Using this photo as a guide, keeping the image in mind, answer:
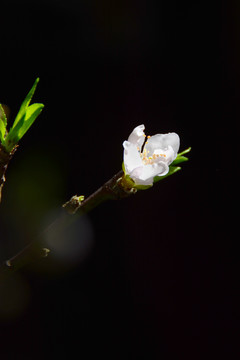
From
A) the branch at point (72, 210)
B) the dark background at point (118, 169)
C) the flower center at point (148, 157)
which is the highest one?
the dark background at point (118, 169)

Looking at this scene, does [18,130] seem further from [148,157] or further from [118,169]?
[118,169]

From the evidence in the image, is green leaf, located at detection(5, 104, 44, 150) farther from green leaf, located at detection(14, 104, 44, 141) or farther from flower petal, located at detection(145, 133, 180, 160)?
flower petal, located at detection(145, 133, 180, 160)

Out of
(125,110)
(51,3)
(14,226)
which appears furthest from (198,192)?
(51,3)

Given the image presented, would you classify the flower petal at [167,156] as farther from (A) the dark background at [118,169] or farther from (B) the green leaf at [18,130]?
(A) the dark background at [118,169]

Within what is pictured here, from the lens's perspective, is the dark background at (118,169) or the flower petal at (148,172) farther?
the dark background at (118,169)

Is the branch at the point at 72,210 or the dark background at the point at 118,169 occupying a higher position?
the dark background at the point at 118,169

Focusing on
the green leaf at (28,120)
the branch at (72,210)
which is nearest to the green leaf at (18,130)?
the green leaf at (28,120)

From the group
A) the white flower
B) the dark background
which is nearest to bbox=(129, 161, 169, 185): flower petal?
the white flower

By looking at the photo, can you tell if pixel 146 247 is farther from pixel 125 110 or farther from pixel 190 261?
pixel 125 110

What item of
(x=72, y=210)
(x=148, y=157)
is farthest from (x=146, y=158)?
(x=72, y=210)
